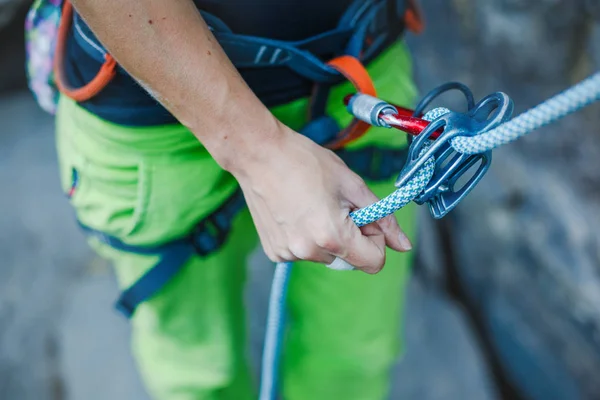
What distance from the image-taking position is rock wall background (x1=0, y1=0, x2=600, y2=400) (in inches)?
40.1

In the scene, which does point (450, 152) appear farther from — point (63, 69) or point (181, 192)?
point (63, 69)

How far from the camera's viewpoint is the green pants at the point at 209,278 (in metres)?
0.61

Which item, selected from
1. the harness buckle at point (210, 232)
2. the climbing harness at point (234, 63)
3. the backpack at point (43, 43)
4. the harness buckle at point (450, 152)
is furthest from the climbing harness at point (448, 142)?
the backpack at point (43, 43)

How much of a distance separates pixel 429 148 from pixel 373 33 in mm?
229

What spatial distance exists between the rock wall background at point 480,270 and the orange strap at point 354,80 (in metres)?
0.53

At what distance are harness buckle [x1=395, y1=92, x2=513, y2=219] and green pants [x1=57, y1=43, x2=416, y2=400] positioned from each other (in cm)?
20

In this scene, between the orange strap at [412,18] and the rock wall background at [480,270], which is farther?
the rock wall background at [480,270]

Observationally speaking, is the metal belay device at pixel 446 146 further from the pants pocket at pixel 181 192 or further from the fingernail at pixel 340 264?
the pants pocket at pixel 181 192

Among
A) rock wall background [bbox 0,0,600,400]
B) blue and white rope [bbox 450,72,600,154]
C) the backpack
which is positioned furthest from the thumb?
rock wall background [bbox 0,0,600,400]

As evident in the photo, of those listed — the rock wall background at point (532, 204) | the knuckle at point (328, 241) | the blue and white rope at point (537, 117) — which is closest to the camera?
the blue and white rope at point (537, 117)

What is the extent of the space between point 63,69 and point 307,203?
0.32m

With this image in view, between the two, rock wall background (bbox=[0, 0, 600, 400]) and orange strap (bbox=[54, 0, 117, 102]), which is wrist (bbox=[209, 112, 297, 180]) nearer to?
orange strap (bbox=[54, 0, 117, 102])

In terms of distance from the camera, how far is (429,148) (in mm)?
431

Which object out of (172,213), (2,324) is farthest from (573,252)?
(2,324)
